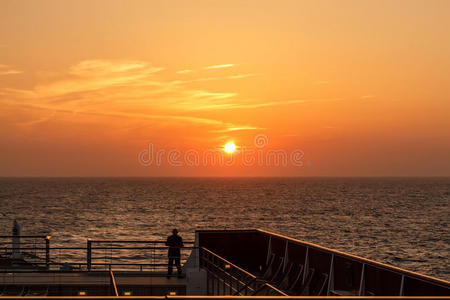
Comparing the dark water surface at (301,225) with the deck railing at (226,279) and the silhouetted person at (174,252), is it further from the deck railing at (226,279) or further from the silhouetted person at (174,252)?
the deck railing at (226,279)

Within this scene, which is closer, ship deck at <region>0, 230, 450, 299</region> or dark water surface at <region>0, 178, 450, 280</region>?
ship deck at <region>0, 230, 450, 299</region>

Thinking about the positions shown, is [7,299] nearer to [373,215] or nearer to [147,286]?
[147,286]

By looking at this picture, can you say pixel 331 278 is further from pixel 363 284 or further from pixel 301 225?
pixel 301 225

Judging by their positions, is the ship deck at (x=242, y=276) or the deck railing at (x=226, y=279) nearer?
the deck railing at (x=226, y=279)

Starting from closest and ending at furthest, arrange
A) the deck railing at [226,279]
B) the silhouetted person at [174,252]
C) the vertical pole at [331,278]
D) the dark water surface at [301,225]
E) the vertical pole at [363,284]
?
the deck railing at [226,279] < the vertical pole at [363,284] < the vertical pole at [331,278] < the silhouetted person at [174,252] < the dark water surface at [301,225]

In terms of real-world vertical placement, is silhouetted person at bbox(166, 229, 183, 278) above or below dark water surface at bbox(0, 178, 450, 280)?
above

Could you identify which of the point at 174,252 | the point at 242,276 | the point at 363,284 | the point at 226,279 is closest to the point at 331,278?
Answer: the point at 363,284

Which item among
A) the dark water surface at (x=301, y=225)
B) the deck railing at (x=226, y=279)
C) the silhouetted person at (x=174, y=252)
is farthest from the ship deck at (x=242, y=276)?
the dark water surface at (x=301, y=225)

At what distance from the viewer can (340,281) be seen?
1470cm

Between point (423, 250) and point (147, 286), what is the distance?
49469 mm

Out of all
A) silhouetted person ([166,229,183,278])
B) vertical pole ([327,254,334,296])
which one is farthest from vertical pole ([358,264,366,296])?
silhouetted person ([166,229,183,278])

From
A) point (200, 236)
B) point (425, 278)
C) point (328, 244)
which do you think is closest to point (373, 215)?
point (328, 244)

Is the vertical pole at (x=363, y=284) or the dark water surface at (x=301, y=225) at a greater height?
the vertical pole at (x=363, y=284)

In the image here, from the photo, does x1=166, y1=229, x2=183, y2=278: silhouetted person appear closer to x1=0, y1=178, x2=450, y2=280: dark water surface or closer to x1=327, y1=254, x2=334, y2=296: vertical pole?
x1=327, y1=254, x2=334, y2=296: vertical pole
